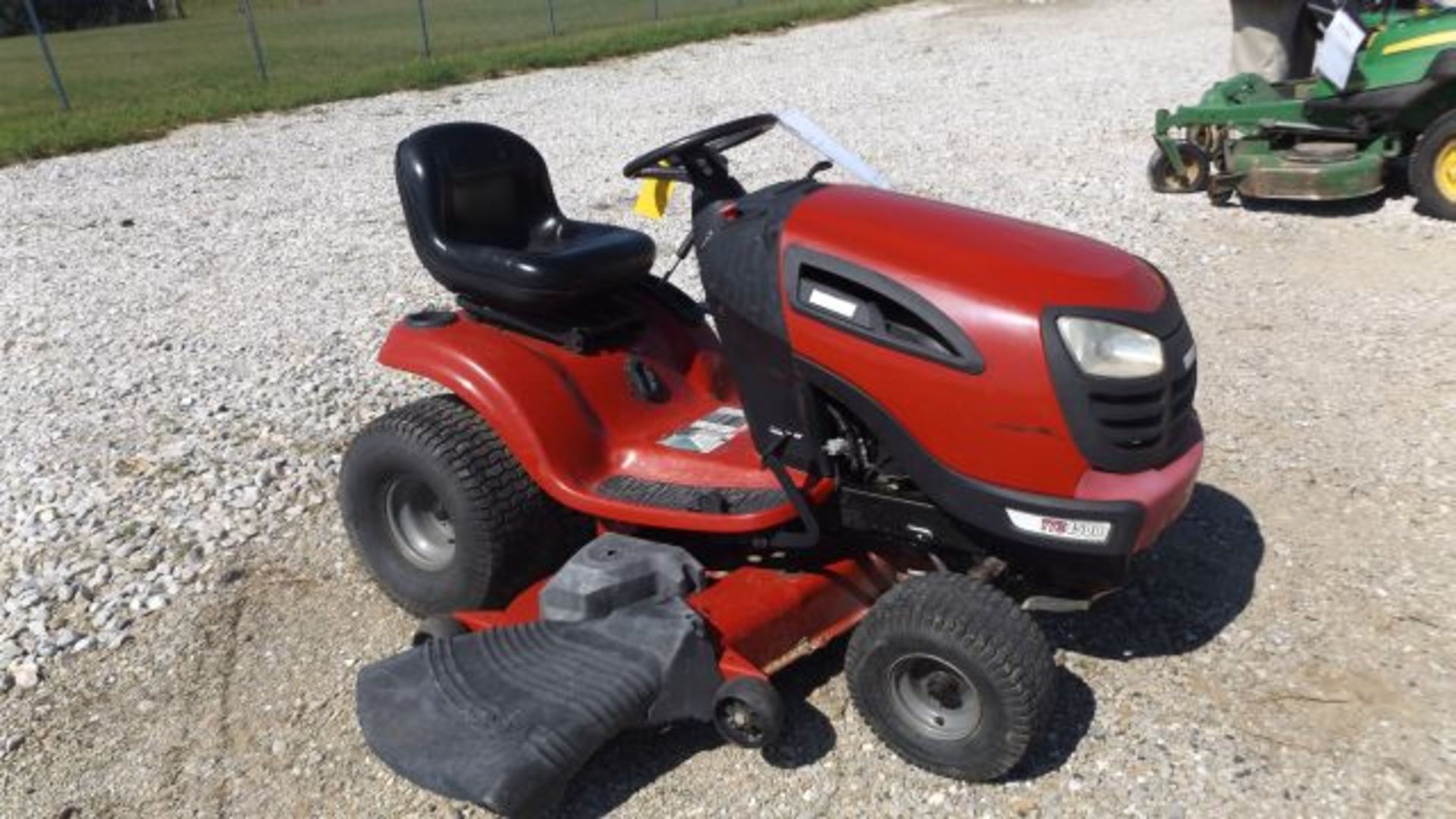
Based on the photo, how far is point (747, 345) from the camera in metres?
2.83

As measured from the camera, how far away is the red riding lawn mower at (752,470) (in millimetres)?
2523

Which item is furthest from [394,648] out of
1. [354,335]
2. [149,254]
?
[149,254]

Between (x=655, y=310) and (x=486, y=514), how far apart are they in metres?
0.83

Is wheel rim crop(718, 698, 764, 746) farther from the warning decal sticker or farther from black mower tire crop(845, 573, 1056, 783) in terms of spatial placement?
the warning decal sticker

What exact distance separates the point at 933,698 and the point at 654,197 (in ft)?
4.83

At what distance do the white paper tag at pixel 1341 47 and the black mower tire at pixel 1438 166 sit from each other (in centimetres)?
54

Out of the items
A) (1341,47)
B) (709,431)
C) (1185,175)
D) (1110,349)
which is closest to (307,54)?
(1185,175)

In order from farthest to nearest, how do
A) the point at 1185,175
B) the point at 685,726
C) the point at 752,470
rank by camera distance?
the point at 1185,175 < the point at 752,470 < the point at 685,726

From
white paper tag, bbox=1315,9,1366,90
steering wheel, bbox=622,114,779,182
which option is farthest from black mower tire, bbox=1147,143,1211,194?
steering wheel, bbox=622,114,779,182

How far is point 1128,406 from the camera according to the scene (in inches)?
98.0

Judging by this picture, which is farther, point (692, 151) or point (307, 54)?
point (307, 54)

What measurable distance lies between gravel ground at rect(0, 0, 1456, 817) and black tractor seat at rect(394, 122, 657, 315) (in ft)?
3.45

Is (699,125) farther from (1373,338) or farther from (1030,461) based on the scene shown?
(1030,461)

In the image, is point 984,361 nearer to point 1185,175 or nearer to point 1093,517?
point 1093,517
